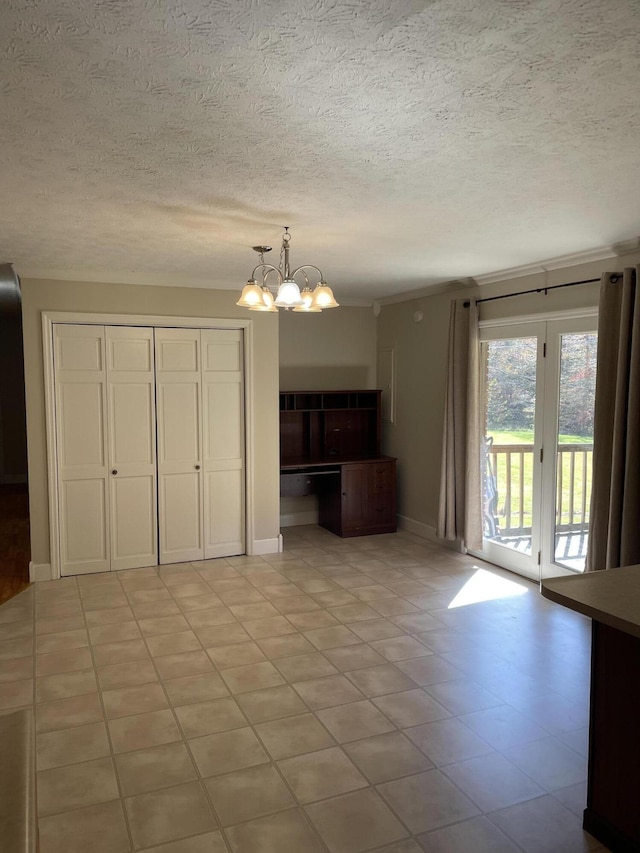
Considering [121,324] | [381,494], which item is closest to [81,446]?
[121,324]

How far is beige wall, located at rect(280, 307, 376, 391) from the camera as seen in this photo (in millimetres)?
6633

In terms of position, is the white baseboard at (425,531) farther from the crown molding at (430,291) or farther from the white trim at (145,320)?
the white trim at (145,320)

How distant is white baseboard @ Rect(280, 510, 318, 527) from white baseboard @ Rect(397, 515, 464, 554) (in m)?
0.93

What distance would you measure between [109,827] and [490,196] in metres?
3.03

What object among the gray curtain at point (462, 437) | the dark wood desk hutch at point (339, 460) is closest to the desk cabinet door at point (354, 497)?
the dark wood desk hutch at point (339, 460)

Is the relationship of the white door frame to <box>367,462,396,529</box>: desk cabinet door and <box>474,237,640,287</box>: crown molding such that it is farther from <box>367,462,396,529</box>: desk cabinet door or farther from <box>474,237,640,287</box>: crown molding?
<box>474,237,640,287</box>: crown molding

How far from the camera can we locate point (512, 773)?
8.24ft

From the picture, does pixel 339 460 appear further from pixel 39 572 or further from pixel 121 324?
pixel 39 572

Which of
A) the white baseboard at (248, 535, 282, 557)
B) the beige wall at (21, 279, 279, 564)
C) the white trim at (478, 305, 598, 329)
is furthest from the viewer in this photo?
the white baseboard at (248, 535, 282, 557)

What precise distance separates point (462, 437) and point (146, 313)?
2892mm

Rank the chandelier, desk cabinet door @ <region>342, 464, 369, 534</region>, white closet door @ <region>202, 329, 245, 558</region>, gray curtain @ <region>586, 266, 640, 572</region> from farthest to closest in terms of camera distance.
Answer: desk cabinet door @ <region>342, 464, 369, 534</region>
white closet door @ <region>202, 329, 245, 558</region>
gray curtain @ <region>586, 266, 640, 572</region>
the chandelier

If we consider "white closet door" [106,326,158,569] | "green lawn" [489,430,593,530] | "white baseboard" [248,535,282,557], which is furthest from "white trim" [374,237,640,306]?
"white baseboard" [248,535,282,557]

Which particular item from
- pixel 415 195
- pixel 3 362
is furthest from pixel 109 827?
pixel 3 362

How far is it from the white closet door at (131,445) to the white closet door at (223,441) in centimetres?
47
